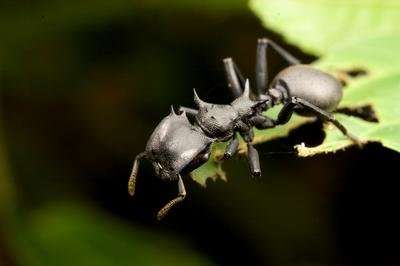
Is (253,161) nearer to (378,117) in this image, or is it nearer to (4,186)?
(378,117)

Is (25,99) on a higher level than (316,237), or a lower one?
higher

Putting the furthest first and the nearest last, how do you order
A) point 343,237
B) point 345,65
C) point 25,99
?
point 25,99 → point 343,237 → point 345,65

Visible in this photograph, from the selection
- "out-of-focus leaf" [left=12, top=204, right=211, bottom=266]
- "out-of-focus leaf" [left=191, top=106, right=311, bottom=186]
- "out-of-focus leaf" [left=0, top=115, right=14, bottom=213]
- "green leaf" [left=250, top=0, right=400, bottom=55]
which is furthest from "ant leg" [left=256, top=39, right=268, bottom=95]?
"out-of-focus leaf" [left=0, top=115, right=14, bottom=213]

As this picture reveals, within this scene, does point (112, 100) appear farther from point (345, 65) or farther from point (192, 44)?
point (345, 65)

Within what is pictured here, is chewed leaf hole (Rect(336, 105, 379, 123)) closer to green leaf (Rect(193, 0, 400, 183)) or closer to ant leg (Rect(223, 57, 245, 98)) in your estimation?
green leaf (Rect(193, 0, 400, 183))

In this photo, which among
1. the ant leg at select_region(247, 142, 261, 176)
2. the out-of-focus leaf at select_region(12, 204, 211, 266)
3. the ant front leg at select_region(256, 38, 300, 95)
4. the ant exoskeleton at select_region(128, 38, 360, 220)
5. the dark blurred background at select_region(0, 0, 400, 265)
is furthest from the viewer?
the dark blurred background at select_region(0, 0, 400, 265)

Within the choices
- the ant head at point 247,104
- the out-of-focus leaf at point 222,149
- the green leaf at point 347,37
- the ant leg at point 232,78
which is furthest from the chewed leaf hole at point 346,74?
the ant leg at point 232,78

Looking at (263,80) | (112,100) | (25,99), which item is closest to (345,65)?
(263,80)
